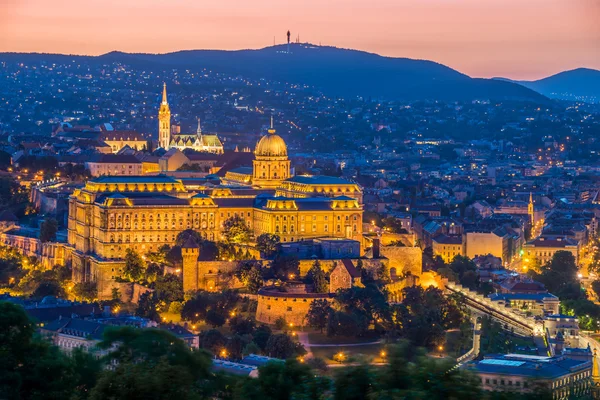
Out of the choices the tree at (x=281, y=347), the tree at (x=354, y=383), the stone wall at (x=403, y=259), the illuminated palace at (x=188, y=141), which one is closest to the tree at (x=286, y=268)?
the stone wall at (x=403, y=259)

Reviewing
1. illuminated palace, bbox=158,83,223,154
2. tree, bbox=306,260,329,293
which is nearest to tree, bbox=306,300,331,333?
tree, bbox=306,260,329,293

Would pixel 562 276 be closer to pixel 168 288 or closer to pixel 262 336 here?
pixel 168 288

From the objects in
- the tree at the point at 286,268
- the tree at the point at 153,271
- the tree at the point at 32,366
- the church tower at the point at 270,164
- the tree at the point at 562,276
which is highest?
the church tower at the point at 270,164

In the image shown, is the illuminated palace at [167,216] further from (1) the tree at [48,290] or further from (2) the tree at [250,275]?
(2) the tree at [250,275]

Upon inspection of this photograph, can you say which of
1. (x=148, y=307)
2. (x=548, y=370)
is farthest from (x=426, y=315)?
(x=548, y=370)

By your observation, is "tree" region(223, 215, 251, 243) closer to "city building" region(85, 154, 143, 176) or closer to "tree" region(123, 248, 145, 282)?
"tree" region(123, 248, 145, 282)
